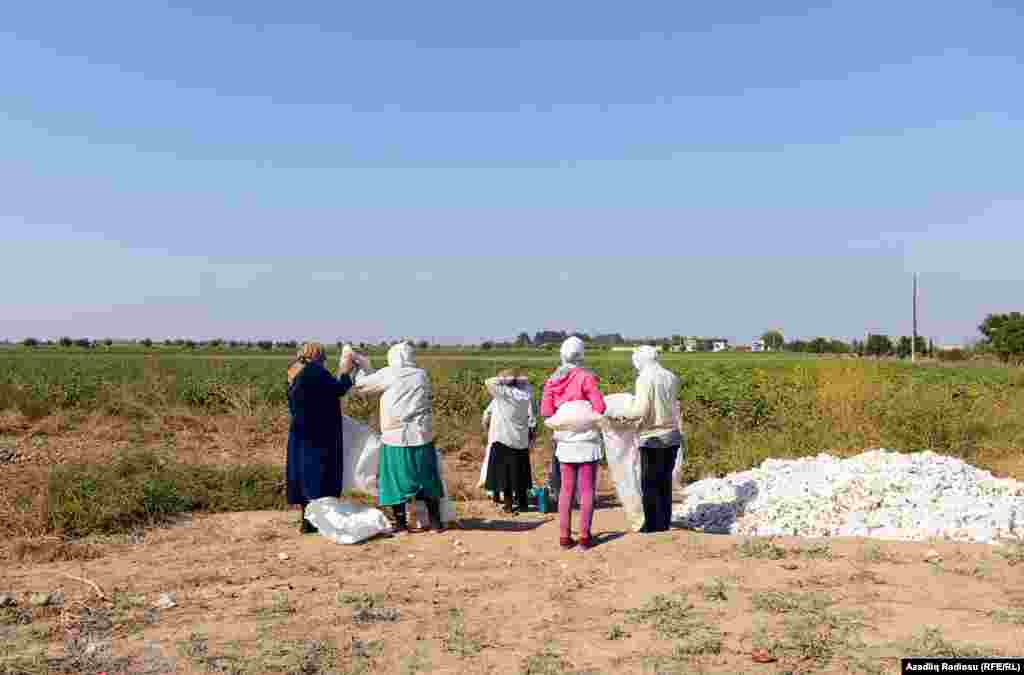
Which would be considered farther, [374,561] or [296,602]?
[374,561]

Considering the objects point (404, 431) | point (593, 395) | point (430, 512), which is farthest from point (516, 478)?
point (593, 395)

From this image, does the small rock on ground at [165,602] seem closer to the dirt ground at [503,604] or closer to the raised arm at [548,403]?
the dirt ground at [503,604]

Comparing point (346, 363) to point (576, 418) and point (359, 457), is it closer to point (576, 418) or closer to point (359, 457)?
point (359, 457)

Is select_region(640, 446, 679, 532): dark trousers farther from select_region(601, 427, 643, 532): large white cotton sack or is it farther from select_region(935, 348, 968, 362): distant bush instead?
select_region(935, 348, 968, 362): distant bush

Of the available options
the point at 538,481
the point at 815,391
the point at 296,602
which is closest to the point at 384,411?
the point at 296,602

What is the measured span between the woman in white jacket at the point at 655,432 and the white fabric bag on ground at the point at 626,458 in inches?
3.2

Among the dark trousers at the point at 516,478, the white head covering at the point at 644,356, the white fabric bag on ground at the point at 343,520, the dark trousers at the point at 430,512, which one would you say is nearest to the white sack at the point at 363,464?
the dark trousers at the point at 430,512

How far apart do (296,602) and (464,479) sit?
607cm

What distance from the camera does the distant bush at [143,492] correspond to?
25.7ft

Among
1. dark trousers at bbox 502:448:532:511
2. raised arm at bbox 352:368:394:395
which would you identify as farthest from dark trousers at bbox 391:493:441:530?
dark trousers at bbox 502:448:532:511

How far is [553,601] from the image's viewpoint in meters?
5.31

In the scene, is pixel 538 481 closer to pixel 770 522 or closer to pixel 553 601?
pixel 770 522

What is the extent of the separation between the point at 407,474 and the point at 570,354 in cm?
199

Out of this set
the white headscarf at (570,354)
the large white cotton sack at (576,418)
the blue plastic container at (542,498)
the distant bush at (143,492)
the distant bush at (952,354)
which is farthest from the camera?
the distant bush at (952,354)
